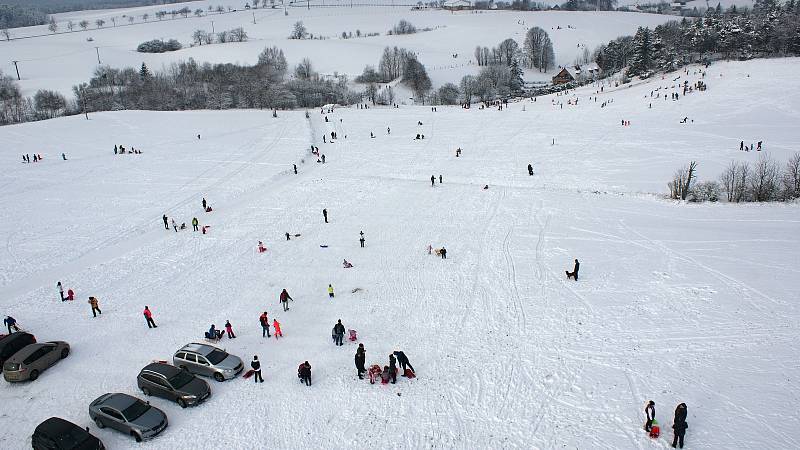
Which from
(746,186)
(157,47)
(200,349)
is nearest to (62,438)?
(200,349)

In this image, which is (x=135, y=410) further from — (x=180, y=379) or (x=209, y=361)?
(x=209, y=361)

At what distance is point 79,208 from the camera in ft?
132

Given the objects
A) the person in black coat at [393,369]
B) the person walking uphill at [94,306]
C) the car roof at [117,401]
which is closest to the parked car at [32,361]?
the person walking uphill at [94,306]

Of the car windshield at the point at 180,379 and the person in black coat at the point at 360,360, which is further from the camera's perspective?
the person in black coat at the point at 360,360

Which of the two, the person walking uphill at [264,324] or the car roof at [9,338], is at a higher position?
the car roof at [9,338]

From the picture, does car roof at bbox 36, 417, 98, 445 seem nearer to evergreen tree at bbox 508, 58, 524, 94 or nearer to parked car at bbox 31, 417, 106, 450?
parked car at bbox 31, 417, 106, 450

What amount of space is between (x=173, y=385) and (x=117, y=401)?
1.60 m

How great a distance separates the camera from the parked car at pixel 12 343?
18938 millimetres

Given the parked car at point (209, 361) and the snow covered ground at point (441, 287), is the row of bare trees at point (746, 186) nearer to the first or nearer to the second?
the snow covered ground at point (441, 287)

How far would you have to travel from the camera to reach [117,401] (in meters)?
15.6

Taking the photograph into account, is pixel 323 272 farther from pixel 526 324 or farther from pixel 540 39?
pixel 540 39

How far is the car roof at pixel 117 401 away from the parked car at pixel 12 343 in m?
5.91

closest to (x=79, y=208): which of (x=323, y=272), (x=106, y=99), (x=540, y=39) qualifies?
(x=323, y=272)

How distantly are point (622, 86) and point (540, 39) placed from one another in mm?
54013
